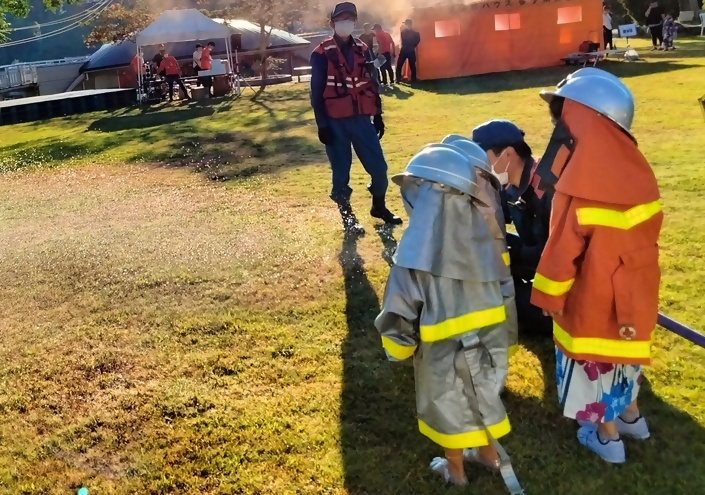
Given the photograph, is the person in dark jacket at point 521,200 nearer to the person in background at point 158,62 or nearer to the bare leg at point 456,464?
the bare leg at point 456,464

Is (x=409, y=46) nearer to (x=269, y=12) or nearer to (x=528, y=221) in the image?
(x=269, y=12)

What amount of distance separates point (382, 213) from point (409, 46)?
14.1 metres

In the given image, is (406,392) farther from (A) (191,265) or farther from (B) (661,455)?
(A) (191,265)

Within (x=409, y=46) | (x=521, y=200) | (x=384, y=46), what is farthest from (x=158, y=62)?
(x=521, y=200)

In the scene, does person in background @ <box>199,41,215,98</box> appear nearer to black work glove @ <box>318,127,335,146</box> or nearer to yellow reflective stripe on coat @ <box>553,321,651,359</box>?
black work glove @ <box>318,127,335,146</box>

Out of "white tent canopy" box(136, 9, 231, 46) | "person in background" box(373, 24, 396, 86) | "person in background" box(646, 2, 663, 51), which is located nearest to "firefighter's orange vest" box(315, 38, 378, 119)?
"person in background" box(373, 24, 396, 86)

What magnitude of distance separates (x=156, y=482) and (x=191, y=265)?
311 centimetres

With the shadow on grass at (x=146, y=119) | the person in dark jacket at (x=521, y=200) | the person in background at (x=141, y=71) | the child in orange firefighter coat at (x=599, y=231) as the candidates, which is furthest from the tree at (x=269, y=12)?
the child in orange firefighter coat at (x=599, y=231)

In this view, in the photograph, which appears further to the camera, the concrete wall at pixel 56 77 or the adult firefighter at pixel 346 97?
the concrete wall at pixel 56 77

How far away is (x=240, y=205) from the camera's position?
800 centimetres

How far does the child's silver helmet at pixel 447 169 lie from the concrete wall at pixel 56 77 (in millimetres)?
41384

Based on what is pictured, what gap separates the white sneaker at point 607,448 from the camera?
3.04 m

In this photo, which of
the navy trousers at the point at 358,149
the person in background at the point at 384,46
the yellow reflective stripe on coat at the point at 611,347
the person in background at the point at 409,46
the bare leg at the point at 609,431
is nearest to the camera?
the yellow reflective stripe on coat at the point at 611,347

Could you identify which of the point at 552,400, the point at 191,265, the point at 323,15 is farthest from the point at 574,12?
the point at 552,400
